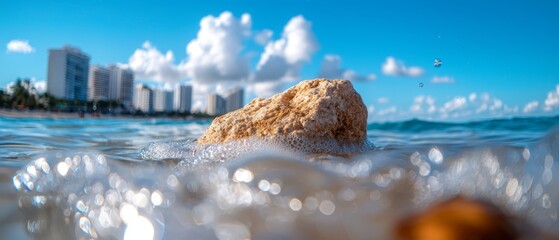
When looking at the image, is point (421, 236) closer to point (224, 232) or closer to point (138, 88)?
point (224, 232)

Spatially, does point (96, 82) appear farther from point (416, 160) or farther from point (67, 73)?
point (416, 160)

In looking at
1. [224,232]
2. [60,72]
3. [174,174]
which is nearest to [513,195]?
[224,232]

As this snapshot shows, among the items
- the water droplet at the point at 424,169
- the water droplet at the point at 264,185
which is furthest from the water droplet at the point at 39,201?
the water droplet at the point at 424,169

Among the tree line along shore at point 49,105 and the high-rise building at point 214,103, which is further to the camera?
the high-rise building at point 214,103

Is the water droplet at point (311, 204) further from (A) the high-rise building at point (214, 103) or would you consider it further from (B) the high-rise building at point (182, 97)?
(B) the high-rise building at point (182, 97)

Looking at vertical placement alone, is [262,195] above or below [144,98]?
below

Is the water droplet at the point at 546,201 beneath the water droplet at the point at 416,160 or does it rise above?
beneath

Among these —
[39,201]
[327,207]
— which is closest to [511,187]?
[327,207]
